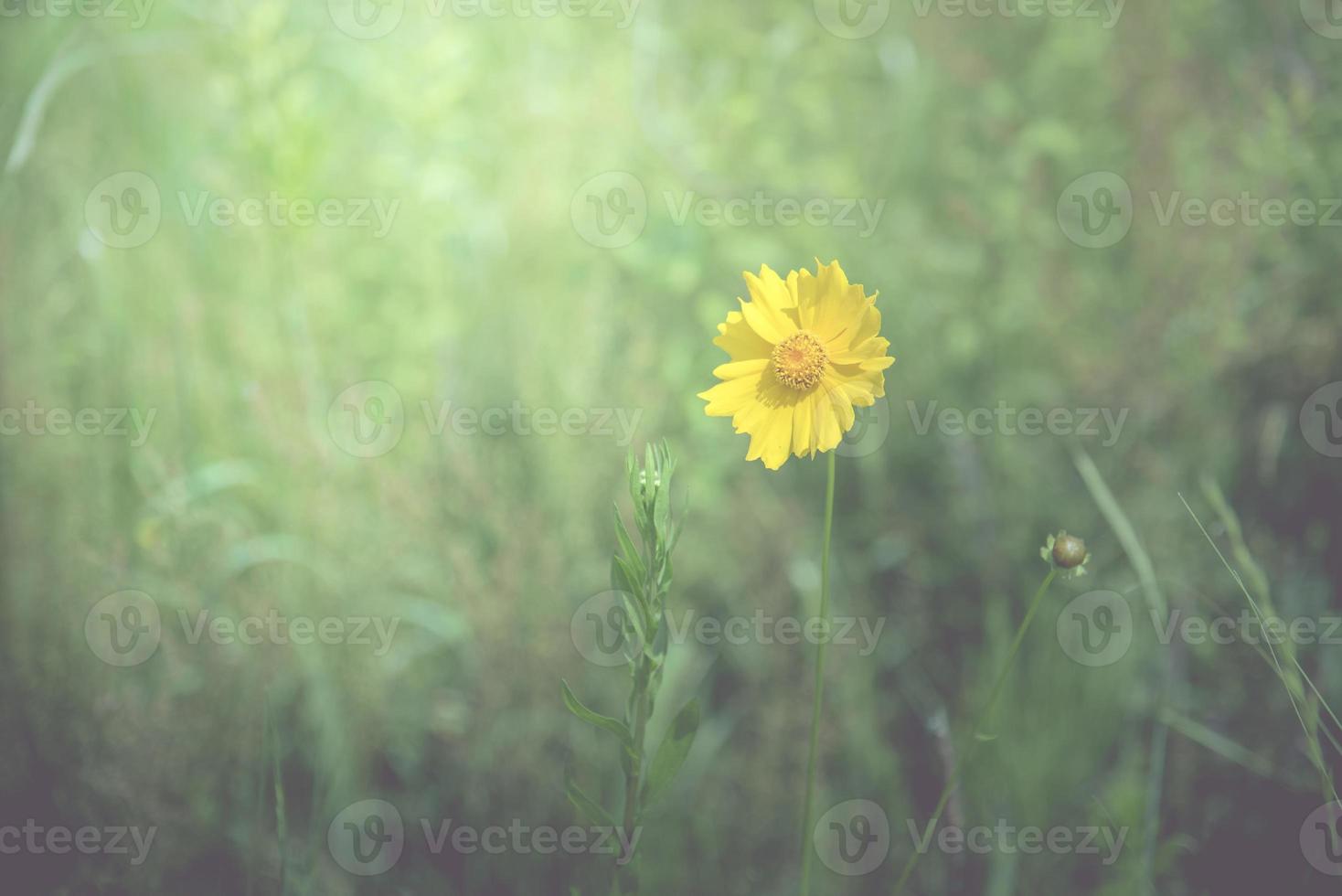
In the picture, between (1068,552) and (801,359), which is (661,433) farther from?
(1068,552)

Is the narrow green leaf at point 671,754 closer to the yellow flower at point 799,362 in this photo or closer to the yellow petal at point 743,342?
the yellow flower at point 799,362

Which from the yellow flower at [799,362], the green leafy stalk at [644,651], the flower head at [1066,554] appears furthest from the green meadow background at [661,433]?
the green leafy stalk at [644,651]

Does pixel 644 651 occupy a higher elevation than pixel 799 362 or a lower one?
lower

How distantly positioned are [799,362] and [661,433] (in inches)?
48.0

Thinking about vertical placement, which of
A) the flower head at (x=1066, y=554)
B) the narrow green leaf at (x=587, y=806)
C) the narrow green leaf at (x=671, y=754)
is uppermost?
the flower head at (x=1066, y=554)

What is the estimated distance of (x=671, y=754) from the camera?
93 cm

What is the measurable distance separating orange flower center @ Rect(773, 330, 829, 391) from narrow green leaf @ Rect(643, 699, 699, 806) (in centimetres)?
36

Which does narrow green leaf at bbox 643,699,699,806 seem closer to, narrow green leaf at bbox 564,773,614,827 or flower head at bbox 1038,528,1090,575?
narrow green leaf at bbox 564,773,614,827

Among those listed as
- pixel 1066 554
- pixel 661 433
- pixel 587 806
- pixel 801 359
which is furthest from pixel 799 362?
pixel 661 433

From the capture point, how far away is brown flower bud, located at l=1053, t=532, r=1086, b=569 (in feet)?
3.00

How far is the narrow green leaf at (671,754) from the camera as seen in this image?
0.92 metres

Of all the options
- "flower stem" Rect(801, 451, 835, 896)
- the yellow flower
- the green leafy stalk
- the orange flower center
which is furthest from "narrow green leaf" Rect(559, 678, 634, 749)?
the orange flower center

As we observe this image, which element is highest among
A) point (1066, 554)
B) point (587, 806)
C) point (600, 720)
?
point (1066, 554)

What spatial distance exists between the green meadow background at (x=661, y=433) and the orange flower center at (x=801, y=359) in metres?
0.52
